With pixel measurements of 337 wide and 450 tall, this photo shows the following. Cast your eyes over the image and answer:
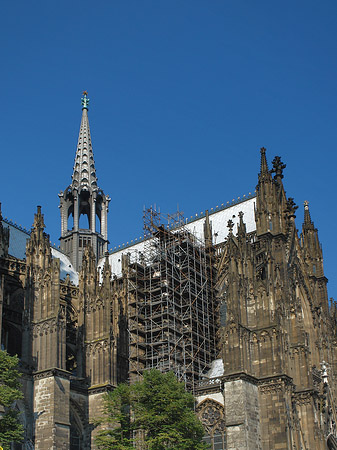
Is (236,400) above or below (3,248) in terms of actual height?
below

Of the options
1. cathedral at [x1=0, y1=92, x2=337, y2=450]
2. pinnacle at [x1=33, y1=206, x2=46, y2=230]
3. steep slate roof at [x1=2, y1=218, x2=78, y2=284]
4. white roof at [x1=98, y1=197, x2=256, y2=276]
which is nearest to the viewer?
cathedral at [x1=0, y1=92, x2=337, y2=450]

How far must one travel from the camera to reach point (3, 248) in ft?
147

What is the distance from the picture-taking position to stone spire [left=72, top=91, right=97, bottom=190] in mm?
67750

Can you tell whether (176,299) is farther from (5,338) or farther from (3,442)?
(3,442)

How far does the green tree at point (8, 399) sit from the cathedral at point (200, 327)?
10.6ft

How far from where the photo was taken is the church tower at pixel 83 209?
2576 inches

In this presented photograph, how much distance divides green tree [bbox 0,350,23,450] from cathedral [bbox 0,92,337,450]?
10.6ft

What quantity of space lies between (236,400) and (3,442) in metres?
14.5

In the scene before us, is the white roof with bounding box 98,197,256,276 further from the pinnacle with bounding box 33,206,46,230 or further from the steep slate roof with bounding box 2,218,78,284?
the pinnacle with bounding box 33,206,46,230

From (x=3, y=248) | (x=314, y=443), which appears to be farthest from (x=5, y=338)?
(x=314, y=443)

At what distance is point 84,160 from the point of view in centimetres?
6925

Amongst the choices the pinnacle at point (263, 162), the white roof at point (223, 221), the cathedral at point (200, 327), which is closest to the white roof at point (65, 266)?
the white roof at point (223, 221)

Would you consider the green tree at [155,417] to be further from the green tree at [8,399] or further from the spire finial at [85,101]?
the spire finial at [85,101]

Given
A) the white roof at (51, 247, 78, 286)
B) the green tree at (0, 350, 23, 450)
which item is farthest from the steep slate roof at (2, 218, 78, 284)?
the green tree at (0, 350, 23, 450)
